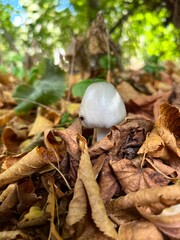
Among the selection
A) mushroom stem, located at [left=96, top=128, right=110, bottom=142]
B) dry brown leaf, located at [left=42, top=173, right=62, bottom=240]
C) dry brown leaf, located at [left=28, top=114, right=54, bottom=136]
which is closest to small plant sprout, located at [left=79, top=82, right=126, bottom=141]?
mushroom stem, located at [left=96, top=128, right=110, bottom=142]

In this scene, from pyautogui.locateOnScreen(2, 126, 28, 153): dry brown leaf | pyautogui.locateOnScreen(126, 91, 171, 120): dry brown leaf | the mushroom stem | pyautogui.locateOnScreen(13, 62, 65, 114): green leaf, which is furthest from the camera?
pyautogui.locateOnScreen(13, 62, 65, 114): green leaf

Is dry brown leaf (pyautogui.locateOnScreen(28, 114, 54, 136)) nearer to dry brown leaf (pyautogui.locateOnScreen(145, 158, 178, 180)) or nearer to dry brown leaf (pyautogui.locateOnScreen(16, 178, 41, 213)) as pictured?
dry brown leaf (pyautogui.locateOnScreen(16, 178, 41, 213))

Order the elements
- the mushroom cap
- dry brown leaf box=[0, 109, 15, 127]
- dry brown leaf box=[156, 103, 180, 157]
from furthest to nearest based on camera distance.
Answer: dry brown leaf box=[0, 109, 15, 127] → the mushroom cap → dry brown leaf box=[156, 103, 180, 157]

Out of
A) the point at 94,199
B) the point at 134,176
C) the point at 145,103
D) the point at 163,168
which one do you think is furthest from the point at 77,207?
the point at 145,103

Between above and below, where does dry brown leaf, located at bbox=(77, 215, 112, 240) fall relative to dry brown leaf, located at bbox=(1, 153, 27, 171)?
below

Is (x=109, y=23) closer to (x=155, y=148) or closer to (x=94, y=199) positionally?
(x=155, y=148)

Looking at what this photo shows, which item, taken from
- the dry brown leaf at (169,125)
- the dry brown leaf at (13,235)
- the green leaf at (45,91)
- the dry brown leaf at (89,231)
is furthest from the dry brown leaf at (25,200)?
the green leaf at (45,91)
